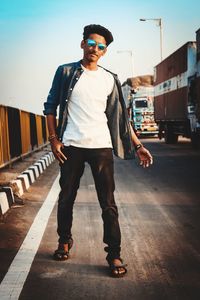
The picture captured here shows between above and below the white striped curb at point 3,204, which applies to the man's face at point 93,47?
above

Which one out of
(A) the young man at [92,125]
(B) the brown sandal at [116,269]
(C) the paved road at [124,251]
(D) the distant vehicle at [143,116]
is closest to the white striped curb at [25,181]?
(C) the paved road at [124,251]

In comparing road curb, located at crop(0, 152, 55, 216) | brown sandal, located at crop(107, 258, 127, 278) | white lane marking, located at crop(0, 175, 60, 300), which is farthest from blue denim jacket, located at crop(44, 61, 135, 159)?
road curb, located at crop(0, 152, 55, 216)

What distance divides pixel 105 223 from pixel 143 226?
1693mm

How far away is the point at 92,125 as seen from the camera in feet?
13.5

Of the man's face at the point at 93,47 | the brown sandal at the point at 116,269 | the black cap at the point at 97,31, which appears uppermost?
the black cap at the point at 97,31

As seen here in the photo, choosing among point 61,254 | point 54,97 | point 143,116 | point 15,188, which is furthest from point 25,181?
point 143,116

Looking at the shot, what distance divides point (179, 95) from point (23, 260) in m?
17.2

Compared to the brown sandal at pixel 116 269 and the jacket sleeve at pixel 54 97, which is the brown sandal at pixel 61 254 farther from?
the jacket sleeve at pixel 54 97

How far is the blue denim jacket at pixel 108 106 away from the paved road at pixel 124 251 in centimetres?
97

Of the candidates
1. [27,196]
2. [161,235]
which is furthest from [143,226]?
[27,196]

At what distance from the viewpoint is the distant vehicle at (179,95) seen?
18500mm

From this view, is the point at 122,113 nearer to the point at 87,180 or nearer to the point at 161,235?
the point at 161,235

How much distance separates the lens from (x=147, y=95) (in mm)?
33719

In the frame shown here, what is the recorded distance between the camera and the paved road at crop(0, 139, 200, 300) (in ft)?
12.0
